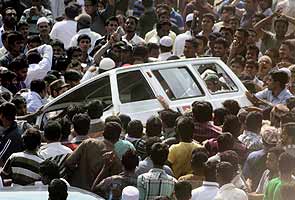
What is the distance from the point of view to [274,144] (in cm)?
1048

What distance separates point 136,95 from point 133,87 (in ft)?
0.42

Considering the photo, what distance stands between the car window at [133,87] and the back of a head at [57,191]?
196 inches

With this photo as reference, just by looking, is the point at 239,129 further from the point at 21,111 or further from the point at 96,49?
the point at 96,49

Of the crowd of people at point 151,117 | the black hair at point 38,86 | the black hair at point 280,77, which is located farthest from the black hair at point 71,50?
the black hair at point 280,77

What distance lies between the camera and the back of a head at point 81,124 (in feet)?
35.5

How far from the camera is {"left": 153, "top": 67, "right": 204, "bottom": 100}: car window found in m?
13.2

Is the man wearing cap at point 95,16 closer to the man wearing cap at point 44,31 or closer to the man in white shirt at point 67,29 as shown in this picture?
the man in white shirt at point 67,29

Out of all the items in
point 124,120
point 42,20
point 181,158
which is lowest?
point 42,20

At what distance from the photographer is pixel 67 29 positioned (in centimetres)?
1750

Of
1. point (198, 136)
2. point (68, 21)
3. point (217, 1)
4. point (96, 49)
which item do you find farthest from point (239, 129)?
point (217, 1)

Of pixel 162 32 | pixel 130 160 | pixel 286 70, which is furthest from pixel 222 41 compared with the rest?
pixel 130 160

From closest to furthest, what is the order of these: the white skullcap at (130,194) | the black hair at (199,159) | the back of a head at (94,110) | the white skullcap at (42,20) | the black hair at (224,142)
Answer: the white skullcap at (130,194) < the black hair at (199,159) < the black hair at (224,142) < the back of a head at (94,110) < the white skullcap at (42,20)

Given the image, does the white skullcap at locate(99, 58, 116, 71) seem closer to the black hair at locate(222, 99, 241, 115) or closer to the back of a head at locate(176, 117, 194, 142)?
the black hair at locate(222, 99, 241, 115)

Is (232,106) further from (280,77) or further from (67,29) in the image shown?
(67,29)
